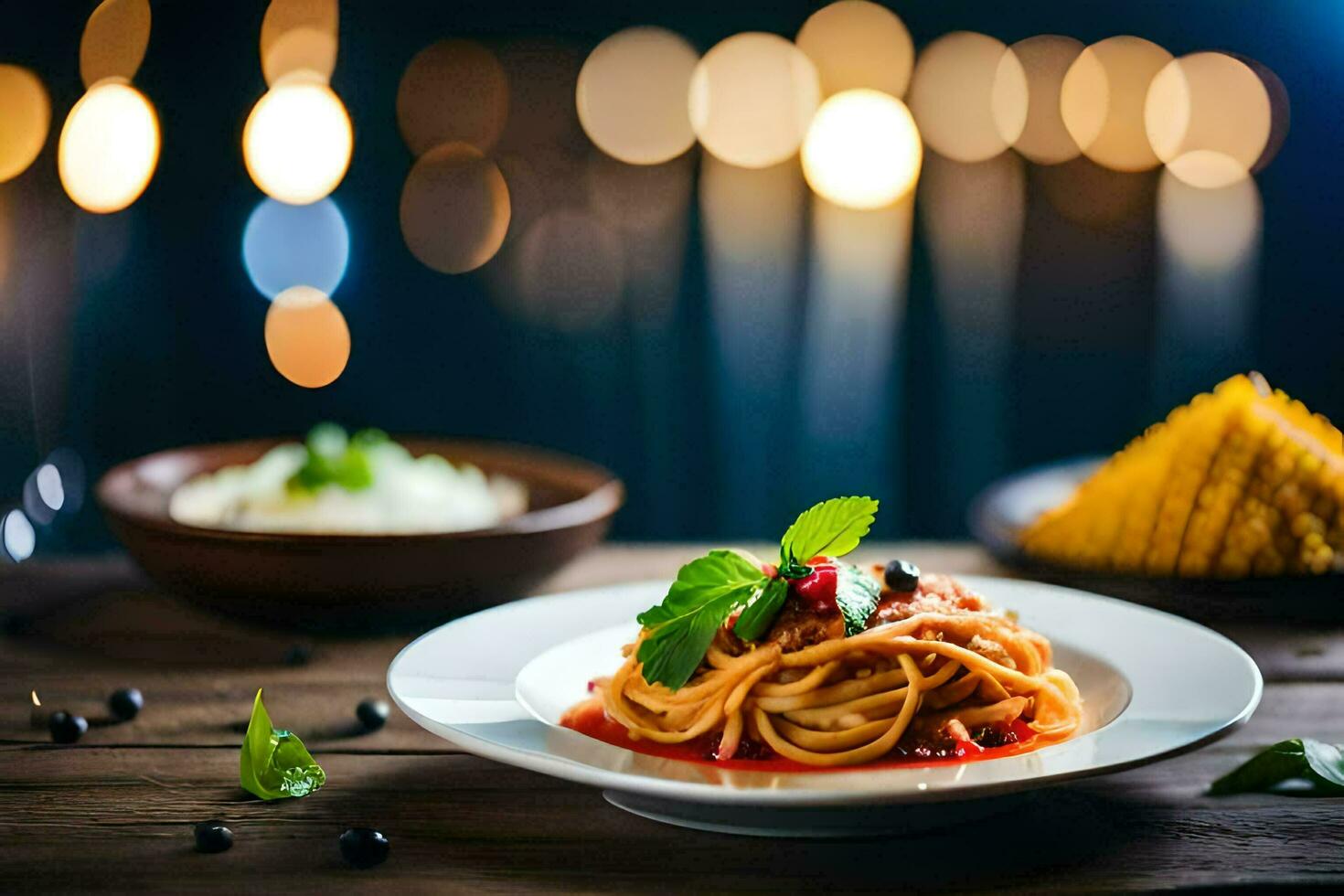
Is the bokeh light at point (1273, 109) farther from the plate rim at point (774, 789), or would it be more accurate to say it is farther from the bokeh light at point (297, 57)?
the plate rim at point (774, 789)

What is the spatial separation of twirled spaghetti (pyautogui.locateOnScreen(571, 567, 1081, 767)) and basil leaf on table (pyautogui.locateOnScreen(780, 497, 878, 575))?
92mm

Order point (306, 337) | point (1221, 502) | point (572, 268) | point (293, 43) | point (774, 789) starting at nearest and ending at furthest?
point (774, 789) < point (1221, 502) < point (293, 43) < point (306, 337) < point (572, 268)

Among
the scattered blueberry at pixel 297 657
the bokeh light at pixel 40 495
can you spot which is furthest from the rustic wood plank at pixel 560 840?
the bokeh light at pixel 40 495

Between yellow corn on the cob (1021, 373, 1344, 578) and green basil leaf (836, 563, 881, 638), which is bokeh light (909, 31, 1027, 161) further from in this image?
green basil leaf (836, 563, 881, 638)

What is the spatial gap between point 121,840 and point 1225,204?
20.9ft

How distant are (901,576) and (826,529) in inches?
6.4

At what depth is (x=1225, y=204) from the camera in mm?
6648

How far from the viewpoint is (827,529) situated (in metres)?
1.68

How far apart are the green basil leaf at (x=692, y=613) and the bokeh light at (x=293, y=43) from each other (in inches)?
206

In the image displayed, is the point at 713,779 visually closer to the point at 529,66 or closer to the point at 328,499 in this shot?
the point at 328,499

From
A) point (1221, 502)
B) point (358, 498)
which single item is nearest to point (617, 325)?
point (358, 498)

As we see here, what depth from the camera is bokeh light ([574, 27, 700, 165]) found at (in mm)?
6602

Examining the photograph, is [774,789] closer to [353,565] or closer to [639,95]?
[353,565]

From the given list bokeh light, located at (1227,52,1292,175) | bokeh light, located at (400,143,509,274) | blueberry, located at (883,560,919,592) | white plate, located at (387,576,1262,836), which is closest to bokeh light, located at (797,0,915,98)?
bokeh light, located at (1227,52,1292,175)
